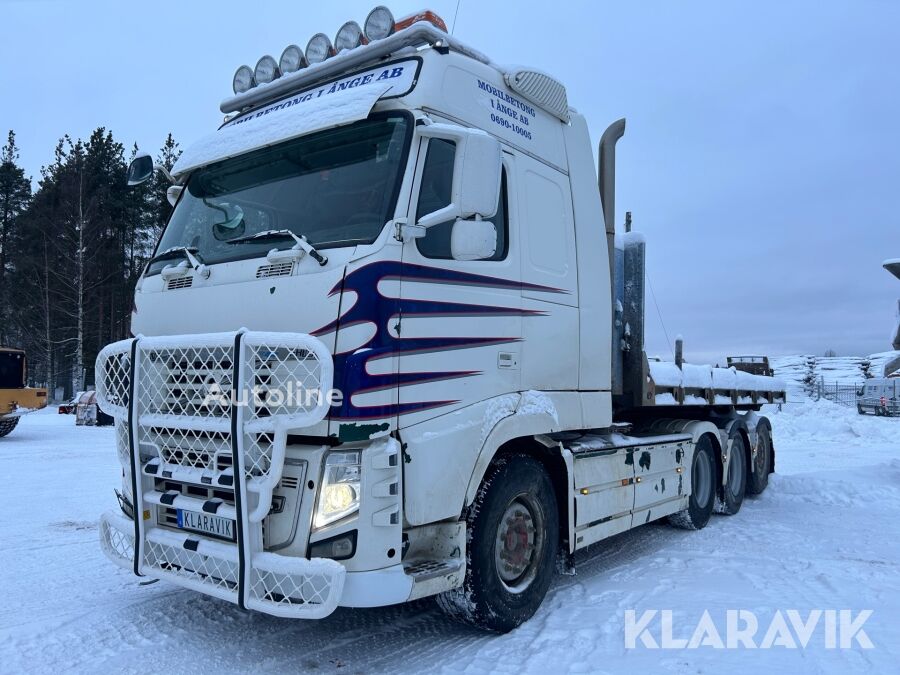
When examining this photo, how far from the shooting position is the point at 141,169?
16.8 feet

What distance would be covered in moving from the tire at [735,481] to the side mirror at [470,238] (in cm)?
584

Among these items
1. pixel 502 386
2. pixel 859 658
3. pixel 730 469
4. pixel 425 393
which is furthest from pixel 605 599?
pixel 730 469

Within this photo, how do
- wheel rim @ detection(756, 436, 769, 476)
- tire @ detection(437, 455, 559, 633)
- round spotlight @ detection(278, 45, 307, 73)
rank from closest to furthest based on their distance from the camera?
tire @ detection(437, 455, 559, 633) < round spotlight @ detection(278, 45, 307, 73) < wheel rim @ detection(756, 436, 769, 476)

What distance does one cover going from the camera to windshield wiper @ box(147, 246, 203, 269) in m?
4.20

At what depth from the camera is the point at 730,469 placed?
337 inches

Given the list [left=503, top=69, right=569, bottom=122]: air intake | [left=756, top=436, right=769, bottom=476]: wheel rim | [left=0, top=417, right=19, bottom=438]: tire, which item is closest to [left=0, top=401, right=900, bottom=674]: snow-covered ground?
[left=756, top=436, right=769, bottom=476]: wheel rim

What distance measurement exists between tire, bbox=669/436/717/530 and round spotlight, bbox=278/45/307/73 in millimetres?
5517

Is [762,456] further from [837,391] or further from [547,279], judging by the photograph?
[837,391]

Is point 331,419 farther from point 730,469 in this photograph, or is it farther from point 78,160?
point 78,160

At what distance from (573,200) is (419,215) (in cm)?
184

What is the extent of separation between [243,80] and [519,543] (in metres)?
4.08

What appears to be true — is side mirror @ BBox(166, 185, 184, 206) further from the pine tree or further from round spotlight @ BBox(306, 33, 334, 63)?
the pine tree

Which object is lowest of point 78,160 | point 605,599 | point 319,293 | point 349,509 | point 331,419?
point 605,599

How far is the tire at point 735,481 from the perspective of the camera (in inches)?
325
